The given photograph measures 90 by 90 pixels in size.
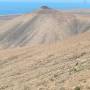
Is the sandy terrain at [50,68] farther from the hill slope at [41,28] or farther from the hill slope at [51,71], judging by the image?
the hill slope at [41,28]

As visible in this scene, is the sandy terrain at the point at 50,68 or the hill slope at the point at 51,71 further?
the sandy terrain at the point at 50,68

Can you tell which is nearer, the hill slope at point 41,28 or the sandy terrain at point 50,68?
the sandy terrain at point 50,68

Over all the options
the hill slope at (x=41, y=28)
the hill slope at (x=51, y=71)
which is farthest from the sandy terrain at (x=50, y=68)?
the hill slope at (x=41, y=28)

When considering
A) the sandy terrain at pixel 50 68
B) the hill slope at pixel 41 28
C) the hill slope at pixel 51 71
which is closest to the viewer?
the hill slope at pixel 51 71

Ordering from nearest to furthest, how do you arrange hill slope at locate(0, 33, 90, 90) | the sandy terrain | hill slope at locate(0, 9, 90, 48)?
hill slope at locate(0, 33, 90, 90)
the sandy terrain
hill slope at locate(0, 9, 90, 48)

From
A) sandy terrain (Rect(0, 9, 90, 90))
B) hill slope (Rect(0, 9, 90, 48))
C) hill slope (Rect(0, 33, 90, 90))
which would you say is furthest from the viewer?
hill slope (Rect(0, 9, 90, 48))

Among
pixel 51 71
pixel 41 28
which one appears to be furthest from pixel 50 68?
pixel 41 28

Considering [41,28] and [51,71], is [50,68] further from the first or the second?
[41,28]

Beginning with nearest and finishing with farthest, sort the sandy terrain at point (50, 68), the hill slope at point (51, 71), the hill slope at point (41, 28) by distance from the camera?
the hill slope at point (51, 71) → the sandy terrain at point (50, 68) → the hill slope at point (41, 28)

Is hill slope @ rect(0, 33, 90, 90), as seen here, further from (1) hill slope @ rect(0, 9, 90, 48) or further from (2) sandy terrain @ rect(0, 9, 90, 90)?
(1) hill slope @ rect(0, 9, 90, 48)

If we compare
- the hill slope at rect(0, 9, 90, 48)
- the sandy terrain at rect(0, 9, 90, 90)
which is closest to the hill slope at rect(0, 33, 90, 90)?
the sandy terrain at rect(0, 9, 90, 90)

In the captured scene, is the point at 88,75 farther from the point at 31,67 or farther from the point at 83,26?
the point at 83,26

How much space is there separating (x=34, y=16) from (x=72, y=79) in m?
91.1

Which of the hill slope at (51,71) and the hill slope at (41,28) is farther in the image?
the hill slope at (41,28)
